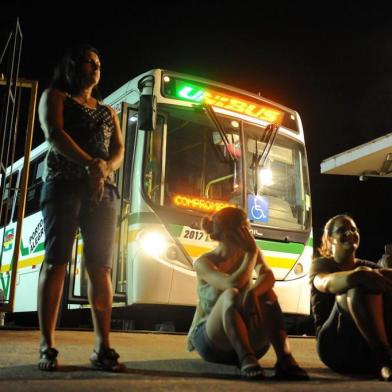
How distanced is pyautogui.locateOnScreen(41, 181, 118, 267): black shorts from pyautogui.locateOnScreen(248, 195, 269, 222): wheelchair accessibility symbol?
364cm

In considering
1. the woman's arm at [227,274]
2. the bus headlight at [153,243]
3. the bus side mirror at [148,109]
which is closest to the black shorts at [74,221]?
the woman's arm at [227,274]

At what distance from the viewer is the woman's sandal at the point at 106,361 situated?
303 cm

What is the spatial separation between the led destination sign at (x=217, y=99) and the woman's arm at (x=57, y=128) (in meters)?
3.50

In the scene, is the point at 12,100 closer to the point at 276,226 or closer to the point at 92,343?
the point at 92,343

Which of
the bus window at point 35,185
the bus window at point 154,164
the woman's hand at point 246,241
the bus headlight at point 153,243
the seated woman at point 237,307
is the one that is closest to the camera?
the seated woman at point 237,307

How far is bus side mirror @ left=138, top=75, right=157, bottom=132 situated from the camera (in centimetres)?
618

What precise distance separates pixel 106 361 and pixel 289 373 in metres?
1.02

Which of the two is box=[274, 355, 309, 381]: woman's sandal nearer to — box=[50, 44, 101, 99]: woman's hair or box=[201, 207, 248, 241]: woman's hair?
box=[201, 207, 248, 241]: woman's hair

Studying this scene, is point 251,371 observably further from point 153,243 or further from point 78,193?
point 153,243

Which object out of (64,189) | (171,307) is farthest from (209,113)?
(64,189)

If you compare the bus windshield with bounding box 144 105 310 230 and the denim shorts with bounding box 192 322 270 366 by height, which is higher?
→ the bus windshield with bounding box 144 105 310 230

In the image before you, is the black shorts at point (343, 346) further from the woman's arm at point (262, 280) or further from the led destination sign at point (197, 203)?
the led destination sign at point (197, 203)

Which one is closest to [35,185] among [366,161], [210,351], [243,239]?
[366,161]

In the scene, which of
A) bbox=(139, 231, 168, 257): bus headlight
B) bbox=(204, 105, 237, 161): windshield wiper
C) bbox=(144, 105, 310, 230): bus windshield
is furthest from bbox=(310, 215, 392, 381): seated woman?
bbox=(204, 105, 237, 161): windshield wiper
